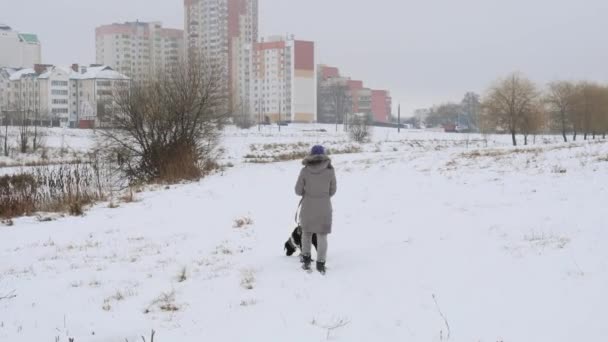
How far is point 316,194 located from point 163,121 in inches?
800

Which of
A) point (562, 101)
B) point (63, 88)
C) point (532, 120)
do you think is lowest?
point (532, 120)

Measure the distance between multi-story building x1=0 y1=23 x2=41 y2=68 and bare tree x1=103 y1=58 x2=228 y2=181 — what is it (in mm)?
124185

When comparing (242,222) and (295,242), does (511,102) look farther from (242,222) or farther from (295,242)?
(295,242)

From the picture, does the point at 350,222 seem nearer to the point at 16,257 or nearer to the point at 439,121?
the point at 16,257

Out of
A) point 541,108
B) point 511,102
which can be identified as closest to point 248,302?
point 511,102

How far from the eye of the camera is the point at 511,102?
158 feet

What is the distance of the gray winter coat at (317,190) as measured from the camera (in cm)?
734

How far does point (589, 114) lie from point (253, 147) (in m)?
32.0

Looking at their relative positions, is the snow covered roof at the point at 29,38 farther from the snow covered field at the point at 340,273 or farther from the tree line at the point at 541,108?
the snow covered field at the point at 340,273

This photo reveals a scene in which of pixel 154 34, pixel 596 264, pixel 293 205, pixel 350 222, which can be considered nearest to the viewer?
pixel 596 264

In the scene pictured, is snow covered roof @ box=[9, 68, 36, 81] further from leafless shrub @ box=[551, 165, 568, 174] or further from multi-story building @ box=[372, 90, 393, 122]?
leafless shrub @ box=[551, 165, 568, 174]

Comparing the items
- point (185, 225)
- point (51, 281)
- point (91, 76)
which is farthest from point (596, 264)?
point (91, 76)

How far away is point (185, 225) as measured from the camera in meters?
11.4

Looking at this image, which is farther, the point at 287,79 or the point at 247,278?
the point at 287,79
